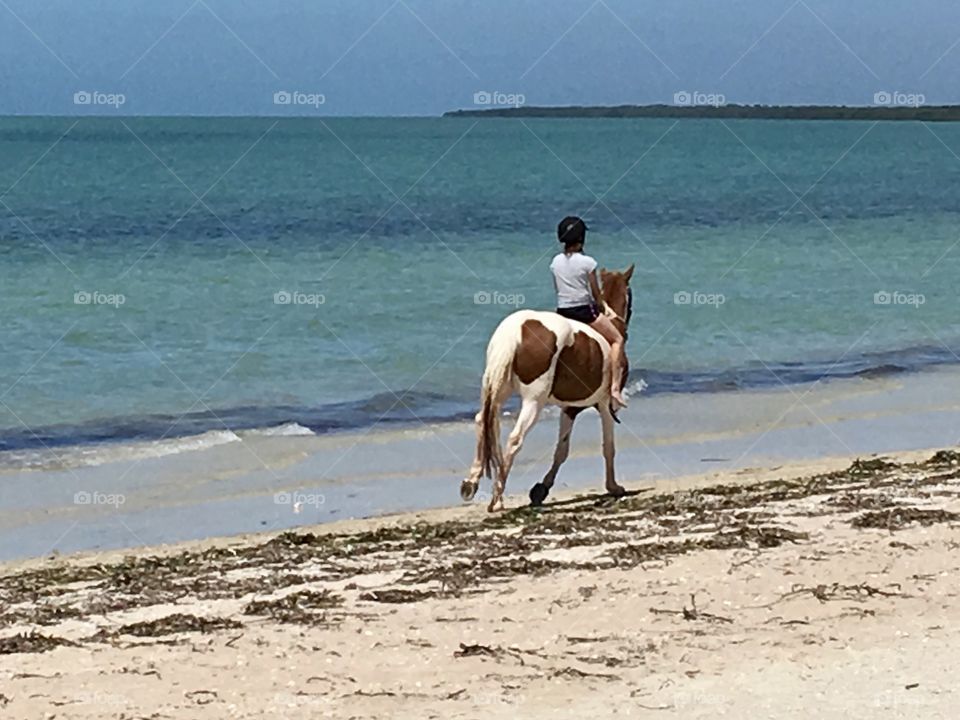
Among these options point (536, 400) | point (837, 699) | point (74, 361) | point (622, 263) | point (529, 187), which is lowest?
point (837, 699)

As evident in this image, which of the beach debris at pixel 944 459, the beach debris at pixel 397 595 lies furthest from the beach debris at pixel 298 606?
the beach debris at pixel 944 459

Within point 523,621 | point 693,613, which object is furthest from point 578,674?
point 693,613

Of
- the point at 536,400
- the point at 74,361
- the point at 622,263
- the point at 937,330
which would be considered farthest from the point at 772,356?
the point at 622,263

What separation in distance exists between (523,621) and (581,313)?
4.63 meters

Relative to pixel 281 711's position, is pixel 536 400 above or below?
above

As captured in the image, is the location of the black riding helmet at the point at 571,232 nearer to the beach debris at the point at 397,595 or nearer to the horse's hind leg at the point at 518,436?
the horse's hind leg at the point at 518,436

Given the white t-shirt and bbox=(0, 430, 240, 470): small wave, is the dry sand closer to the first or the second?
the white t-shirt

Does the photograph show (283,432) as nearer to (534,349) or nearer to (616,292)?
(616,292)

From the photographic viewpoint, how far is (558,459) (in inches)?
506

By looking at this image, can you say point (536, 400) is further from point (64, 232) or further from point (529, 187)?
point (529, 187)

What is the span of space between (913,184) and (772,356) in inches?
2007

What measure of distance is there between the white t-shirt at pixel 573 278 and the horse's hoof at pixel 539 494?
1.30 metres

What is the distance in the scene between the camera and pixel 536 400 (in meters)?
12.2

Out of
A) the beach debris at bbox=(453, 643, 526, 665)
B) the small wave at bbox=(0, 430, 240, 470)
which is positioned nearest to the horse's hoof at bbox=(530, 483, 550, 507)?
the small wave at bbox=(0, 430, 240, 470)
